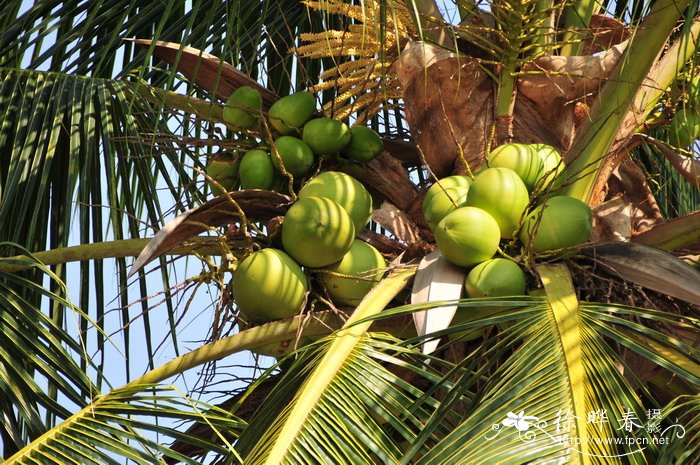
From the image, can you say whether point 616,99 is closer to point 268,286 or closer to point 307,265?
point 307,265

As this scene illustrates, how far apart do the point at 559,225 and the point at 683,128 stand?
692mm

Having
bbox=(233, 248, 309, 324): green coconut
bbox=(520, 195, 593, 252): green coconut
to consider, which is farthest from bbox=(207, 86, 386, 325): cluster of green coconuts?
A: bbox=(520, 195, 593, 252): green coconut

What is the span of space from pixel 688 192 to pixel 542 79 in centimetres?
156

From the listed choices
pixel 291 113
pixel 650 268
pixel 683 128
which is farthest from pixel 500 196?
pixel 683 128

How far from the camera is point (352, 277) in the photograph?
1.99 meters

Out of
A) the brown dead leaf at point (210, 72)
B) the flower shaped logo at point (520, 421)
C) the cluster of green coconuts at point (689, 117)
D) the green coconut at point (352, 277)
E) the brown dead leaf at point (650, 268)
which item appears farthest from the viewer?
the brown dead leaf at point (210, 72)

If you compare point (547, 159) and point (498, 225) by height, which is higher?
point (547, 159)

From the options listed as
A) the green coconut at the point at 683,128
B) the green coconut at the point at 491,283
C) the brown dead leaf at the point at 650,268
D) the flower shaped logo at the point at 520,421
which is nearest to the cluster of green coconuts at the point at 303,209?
the green coconut at the point at 491,283

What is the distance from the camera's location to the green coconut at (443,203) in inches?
79.4

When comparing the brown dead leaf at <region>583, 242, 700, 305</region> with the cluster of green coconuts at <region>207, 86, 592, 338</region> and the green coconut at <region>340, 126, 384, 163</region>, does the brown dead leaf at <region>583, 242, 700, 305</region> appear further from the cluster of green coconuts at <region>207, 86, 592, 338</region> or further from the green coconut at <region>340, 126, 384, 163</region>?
the green coconut at <region>340, 126, 384, 163</region>

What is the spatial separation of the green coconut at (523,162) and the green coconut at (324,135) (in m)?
0.40

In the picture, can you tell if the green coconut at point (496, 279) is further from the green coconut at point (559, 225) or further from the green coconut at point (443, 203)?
the green coconut at point (443, 203)

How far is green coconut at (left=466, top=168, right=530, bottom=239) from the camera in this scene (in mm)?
1903

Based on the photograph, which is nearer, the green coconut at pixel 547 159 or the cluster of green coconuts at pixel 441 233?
the cluster of green coconuts at pixel 441 233
